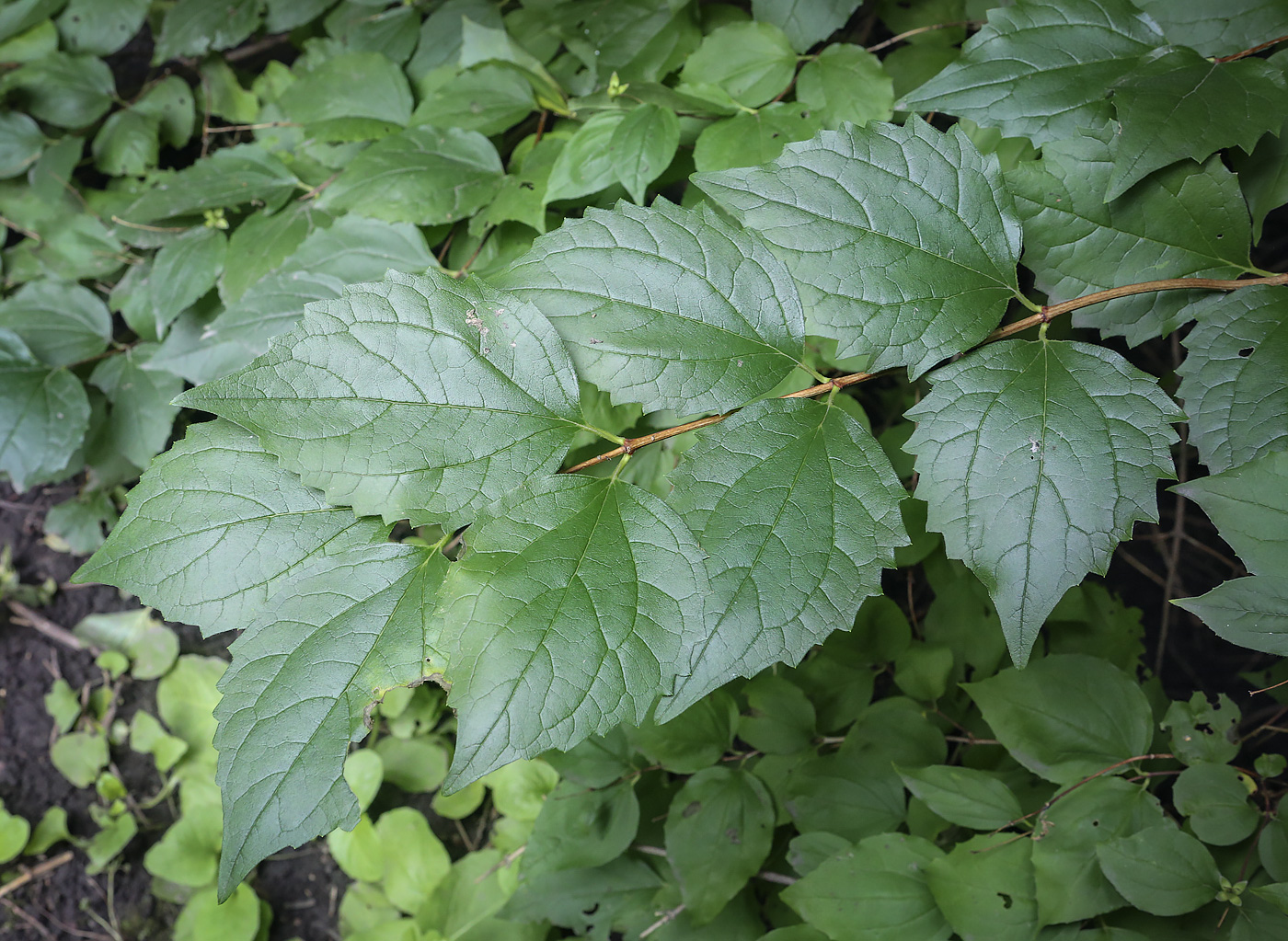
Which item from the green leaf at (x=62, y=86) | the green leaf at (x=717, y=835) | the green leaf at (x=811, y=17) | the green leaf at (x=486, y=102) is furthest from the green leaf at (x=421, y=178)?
the green leaf at (x=62, y=86)

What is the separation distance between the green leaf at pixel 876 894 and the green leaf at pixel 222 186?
1.76 m

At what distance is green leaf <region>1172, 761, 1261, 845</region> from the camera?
3.91ft

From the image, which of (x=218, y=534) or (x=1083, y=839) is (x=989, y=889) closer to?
(x=1083, y=839)

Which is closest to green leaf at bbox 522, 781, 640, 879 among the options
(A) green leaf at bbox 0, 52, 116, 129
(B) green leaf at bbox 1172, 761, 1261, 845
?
(B) green leaf at bbox 1172, 761, 1261, 845

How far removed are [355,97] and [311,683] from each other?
1401 mm

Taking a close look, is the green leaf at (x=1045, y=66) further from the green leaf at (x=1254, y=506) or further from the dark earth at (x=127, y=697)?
the dark earth at (x=127, y=697)

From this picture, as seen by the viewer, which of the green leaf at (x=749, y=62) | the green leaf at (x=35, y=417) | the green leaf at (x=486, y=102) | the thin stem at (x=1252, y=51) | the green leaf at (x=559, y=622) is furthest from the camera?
the green leaf at (x=35, y=417)

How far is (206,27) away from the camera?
6.99ft

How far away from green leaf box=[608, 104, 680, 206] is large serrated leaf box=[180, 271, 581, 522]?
51cm

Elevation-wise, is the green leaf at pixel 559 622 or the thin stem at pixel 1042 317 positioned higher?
the thin stem at pixel 1042 317

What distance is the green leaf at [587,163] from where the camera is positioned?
1.35 meters

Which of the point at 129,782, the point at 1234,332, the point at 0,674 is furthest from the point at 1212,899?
the point at 0,674

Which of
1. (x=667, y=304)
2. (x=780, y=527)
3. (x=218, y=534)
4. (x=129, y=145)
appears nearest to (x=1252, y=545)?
(x=780, y=527)

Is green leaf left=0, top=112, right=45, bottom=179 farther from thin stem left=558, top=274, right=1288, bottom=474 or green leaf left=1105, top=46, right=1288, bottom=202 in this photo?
green leaf left=1105, top=46, right=1288, bottom=202
